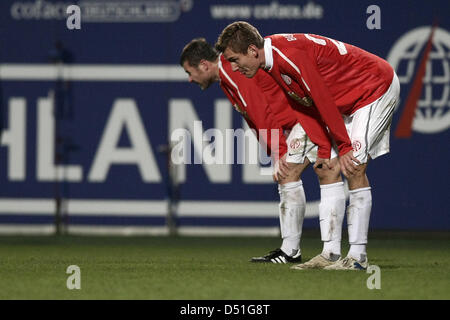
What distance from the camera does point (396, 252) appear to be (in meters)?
6.29

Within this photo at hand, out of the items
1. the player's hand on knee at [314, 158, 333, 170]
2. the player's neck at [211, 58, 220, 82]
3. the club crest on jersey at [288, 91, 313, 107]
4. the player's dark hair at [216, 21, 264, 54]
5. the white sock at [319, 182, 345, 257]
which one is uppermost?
the player's dark hair at [216, 21, 264, 54]

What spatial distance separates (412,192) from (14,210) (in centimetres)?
361

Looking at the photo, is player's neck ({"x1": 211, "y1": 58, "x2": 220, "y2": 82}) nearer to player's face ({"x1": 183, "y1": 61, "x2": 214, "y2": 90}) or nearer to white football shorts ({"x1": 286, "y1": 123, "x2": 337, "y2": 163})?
player's face ({"x1": 183, "y1": 61, "x2": 214, "y2": 90})

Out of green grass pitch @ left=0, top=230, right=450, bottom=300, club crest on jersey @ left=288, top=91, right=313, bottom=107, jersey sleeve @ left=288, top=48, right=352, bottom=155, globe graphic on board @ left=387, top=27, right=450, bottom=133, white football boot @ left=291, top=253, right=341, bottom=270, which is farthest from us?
globe graphic on board @ left=387, top=27, right=450, bottom=133

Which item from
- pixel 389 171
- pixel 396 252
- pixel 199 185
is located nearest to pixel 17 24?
pixel 199 185

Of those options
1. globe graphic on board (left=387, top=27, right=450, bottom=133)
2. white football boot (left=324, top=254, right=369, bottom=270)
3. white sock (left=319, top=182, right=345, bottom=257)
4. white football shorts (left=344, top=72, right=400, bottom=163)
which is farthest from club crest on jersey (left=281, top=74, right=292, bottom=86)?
globe graphic on board (left=387, top=27, right=450, bottom=133)

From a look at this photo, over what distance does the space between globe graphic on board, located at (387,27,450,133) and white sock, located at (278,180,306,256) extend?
3098 mm

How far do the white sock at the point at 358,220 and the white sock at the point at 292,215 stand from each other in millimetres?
704

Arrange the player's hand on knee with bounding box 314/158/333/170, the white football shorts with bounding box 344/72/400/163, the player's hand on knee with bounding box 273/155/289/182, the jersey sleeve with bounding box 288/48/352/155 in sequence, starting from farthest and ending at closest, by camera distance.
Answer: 1. the player's hand on knee with bounding box 273/155/289/182
2. the player's hand on knee with bounding box 314/158/333/170
3. the white football shorts with bounding box 344/72/400/163
4. the jersey sleeve with bounding box 288/48/352/155

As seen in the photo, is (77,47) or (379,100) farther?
(77,47)

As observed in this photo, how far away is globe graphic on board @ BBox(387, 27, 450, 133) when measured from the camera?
7.80 meters

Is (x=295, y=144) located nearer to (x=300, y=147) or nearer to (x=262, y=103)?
(x=300, y=147)

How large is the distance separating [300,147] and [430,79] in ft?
10.8

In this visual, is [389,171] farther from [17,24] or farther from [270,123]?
[17,24]
